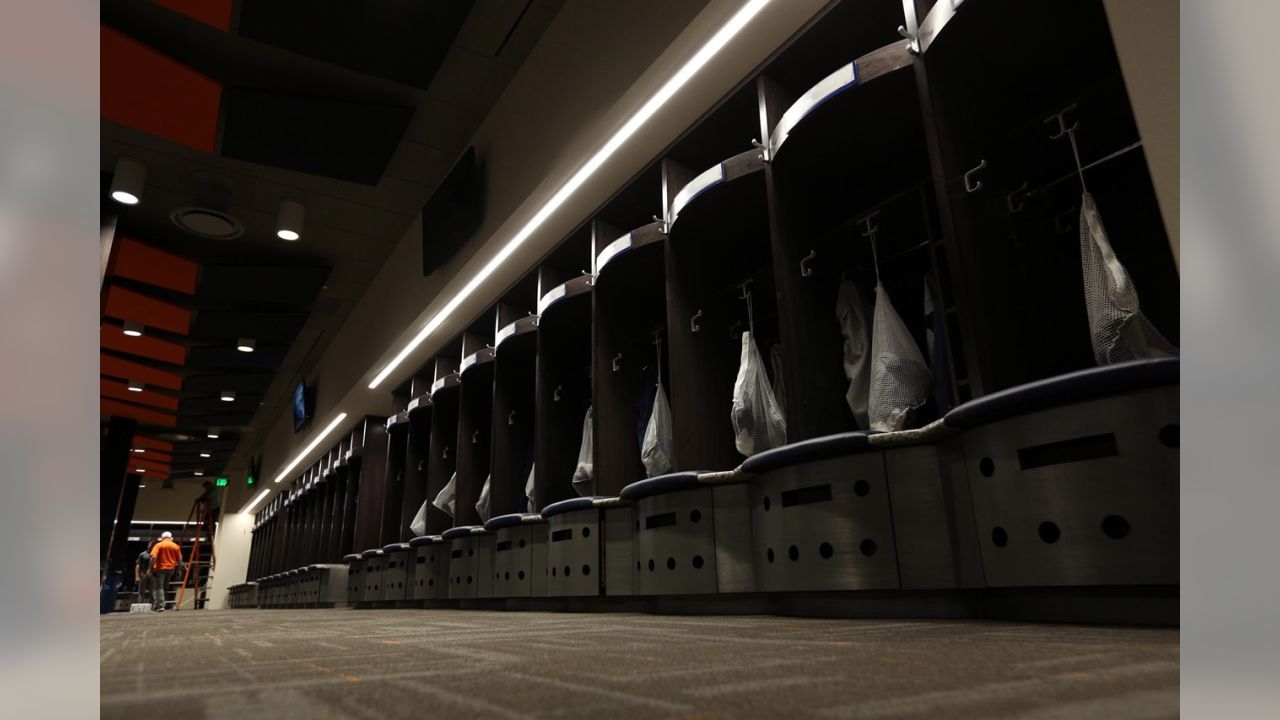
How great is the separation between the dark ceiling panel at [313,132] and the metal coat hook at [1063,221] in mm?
3607

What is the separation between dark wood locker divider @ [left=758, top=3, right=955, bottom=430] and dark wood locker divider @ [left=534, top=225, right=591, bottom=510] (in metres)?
1.33

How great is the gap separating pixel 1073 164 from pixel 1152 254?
381 mm

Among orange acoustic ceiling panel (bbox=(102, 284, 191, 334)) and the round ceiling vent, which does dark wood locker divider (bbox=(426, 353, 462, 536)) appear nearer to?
the round ceiling vent

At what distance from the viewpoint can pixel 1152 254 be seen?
189 cm

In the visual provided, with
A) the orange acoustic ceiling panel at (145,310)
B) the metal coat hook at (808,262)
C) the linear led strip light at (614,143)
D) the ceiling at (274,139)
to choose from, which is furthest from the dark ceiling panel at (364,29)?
the orange acoustic ceiling panel at (145,310)

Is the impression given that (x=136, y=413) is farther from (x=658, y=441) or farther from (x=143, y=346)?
(x=658, y=441)

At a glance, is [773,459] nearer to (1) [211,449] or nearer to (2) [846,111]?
(2) [846,111]

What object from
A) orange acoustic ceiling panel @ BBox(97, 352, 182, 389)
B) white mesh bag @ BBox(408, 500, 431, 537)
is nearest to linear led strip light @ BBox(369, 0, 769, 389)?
white mesh bag @ BBox(408, 500, 431, 537)

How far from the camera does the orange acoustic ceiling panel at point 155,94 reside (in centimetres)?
363

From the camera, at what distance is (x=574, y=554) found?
285 cm

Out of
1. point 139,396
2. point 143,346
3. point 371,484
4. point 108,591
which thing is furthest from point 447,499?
point 108,591

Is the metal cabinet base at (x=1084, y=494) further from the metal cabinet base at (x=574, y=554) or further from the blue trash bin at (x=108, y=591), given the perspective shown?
the blue trash bin at (x=108, y=591)
